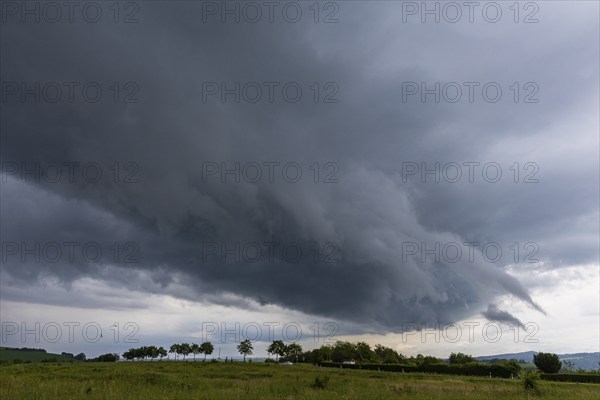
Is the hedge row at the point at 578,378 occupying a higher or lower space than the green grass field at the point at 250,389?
lower

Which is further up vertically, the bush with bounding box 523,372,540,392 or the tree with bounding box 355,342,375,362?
the bush with bounding box 523,372,540,392

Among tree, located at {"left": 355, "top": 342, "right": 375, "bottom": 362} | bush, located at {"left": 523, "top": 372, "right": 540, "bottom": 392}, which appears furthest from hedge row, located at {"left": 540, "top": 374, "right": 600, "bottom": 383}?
tree, located at {"left": 355, "top": 342, "right": 375, "bottom": 362}

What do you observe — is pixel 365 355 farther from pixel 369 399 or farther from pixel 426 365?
pixel 369 399

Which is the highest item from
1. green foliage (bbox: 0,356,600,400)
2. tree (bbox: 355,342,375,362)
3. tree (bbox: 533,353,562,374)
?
green foliage (bbox: 0,356,600,400)

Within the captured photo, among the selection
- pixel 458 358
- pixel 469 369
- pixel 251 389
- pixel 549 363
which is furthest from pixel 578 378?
pixel 458 358

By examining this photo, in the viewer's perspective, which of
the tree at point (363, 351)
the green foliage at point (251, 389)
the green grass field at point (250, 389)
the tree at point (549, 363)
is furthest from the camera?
the tree at point (363, 351)

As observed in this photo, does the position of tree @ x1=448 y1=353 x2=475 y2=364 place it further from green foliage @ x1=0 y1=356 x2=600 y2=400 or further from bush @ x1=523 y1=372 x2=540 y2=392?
bush @ x1=523 y1=372 x2=540 y2=392

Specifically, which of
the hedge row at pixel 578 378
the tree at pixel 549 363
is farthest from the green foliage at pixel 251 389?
the tree at pixel 549 363

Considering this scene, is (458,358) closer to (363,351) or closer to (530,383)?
(363,351)

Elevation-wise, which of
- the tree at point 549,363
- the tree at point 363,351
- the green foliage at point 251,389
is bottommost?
the tree at point 363,351

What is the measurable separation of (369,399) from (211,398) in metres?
9.13

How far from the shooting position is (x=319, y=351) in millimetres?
179625

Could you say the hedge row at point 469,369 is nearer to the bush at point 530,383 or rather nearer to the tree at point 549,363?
the tree at point 549,363

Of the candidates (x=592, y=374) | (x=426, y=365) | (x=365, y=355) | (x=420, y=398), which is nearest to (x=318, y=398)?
(x=420, y=398)
